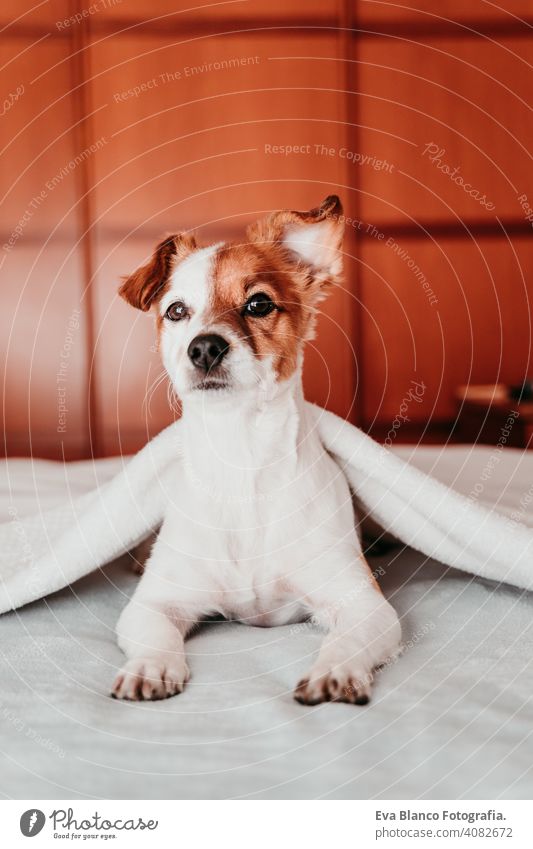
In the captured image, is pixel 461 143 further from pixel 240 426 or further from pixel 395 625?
pixel 395 625

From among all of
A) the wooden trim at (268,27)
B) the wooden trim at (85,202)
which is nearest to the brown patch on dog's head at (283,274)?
the wooden trim at (85,202)

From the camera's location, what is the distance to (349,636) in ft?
4.47

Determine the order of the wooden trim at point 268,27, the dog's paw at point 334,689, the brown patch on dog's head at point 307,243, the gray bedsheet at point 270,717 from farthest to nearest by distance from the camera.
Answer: the wooden trim at point 268,27, the brown patch on dog's head at point 307,243, the dog's paw at point 334,689, the gray bedsheet at point 270,717

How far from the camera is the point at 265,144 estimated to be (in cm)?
502

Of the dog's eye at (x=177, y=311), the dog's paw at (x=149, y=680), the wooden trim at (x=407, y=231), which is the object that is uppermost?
the wooden trim at (x=407, y=231)

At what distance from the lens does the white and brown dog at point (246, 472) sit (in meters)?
1.62

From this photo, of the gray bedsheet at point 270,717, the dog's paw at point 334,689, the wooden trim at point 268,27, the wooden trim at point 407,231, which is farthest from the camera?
the wooden trim at point 407,231

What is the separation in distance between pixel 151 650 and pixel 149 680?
0.11 metres

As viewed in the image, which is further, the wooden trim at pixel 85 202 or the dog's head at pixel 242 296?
the wooden trim at pixel 85 202

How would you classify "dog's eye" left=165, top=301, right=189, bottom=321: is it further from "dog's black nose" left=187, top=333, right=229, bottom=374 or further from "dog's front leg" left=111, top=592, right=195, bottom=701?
"dog's front leg" left=111, top=592, right=195, bottom=701

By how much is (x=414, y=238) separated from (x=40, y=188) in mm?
2336

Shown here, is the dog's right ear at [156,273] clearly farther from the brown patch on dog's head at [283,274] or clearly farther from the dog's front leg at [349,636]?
the dog's front leg at [349,636]

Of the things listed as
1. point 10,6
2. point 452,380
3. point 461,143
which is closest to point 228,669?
point 452,380

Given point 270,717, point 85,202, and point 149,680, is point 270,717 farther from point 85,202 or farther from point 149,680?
point 85,202
